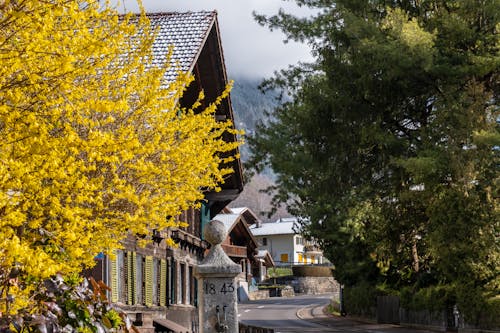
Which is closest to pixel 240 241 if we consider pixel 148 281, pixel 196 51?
pixel 148 281

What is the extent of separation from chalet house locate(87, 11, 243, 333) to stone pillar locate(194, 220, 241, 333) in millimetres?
5016

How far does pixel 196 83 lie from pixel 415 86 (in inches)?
335

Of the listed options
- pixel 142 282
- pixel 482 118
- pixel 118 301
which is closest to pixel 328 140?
pixel 482 118

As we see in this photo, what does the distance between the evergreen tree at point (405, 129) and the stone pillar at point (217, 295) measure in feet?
47.1

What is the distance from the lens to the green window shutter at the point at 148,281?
78.3 ft

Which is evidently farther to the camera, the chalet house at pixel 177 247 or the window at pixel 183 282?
the window at pixel 183 282

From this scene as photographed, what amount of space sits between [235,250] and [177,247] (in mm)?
37904

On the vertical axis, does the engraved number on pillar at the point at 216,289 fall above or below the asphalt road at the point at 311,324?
above

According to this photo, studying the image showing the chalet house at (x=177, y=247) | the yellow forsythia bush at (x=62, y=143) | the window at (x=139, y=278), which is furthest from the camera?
the window at (x=139, y=278)

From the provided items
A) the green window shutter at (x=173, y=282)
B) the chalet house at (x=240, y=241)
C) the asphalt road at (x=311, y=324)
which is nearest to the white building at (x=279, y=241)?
the chalet house at (x=240, y=241)

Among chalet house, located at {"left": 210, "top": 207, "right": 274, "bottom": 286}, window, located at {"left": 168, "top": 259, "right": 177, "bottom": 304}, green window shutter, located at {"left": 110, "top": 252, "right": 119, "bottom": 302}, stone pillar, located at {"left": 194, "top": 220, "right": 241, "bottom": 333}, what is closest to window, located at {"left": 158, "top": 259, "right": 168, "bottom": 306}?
window, located at {"left": 168, "top": 259, "right": 177, "bottom": 304}

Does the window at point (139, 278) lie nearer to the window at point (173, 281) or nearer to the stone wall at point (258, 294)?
the window at point (173, 281)

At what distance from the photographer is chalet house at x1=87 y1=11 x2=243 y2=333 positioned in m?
20.4

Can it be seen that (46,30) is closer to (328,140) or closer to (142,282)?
(142,282)
